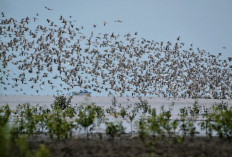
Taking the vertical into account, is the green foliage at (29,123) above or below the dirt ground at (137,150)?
above

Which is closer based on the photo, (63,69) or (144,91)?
(63,69)

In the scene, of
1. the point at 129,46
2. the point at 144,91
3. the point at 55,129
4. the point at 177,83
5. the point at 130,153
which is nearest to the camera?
the point at 130,153

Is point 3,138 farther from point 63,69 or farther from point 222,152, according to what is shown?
point 63,69

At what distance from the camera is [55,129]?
8.62 m

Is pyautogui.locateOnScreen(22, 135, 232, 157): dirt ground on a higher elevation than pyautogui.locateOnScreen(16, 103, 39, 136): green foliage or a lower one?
lower

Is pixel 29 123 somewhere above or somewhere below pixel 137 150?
above

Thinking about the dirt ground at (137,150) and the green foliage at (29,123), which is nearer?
the dirt ground at (137,150)

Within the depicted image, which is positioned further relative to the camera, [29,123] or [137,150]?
[29,123]

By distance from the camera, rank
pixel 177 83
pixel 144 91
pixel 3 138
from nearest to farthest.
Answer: pixel 3 138 → pixel 144 91 → pixel 177 83

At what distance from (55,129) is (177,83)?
4050 cm

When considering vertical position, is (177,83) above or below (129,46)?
below

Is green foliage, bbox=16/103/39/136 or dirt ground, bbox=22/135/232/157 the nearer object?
dirt ground, bbox=22/135/232/157

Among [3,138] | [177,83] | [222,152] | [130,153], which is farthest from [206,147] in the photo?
[177,83]

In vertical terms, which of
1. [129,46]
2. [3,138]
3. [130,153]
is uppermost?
[129,46]
